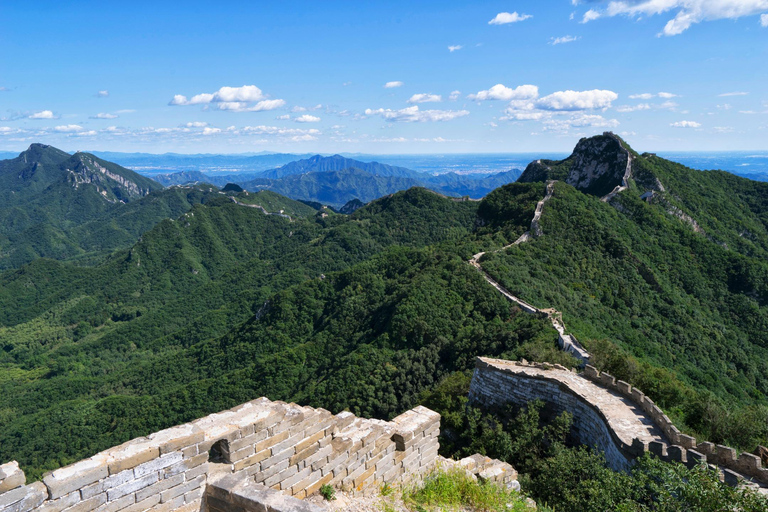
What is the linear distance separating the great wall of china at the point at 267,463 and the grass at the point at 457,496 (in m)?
0.90

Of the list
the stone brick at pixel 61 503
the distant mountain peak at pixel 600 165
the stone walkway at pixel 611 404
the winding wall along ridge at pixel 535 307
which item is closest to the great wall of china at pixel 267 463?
the stone brick at pixel 61 503

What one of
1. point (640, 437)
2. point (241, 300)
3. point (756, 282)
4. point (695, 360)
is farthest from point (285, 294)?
point (640, 437)

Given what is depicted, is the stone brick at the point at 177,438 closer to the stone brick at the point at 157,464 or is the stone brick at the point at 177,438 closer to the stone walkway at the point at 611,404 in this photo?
the stone brick at the point at 157,464

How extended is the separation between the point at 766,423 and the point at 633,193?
68332mm

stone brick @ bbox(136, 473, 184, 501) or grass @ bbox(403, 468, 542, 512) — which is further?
grass @ bbox(403, 468, 542, 512)

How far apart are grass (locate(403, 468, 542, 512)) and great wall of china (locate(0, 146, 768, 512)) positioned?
35.3 inches

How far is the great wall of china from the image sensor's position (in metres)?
7.17

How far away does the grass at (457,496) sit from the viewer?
34.4 ft

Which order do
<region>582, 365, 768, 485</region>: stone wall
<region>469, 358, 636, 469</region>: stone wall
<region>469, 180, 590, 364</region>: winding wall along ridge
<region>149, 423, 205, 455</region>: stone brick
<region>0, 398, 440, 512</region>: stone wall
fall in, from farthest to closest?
1. <region>469, 180, 590, 364</region>: winding wall along ridge
2. <region>469, 358, 636, 469</region>: stone wall
3. <region>582, 365, 768, 485</region>: stone wall
4. <region>149, 423, 205, 455</region>: stone brick
5. <region>0, 398, 440, 512</region>: stone wall

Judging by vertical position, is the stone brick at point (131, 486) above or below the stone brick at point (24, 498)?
below

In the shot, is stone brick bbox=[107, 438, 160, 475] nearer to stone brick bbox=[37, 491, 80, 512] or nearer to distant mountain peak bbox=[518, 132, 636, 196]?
stone brick bbox=[37, 491, 80, 512]

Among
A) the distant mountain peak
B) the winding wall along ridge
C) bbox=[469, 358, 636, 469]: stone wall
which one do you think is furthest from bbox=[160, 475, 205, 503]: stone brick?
the distant mountain peak

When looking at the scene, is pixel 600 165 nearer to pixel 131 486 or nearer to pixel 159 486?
pixel 159 486

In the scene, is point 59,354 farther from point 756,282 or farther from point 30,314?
point 756,282
